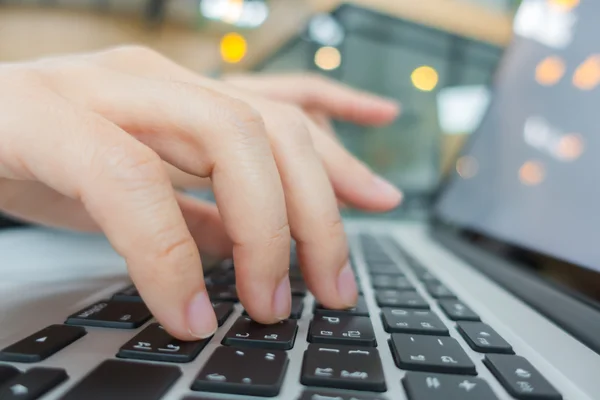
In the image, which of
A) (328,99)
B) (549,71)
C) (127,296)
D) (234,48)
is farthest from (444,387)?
(234,48)

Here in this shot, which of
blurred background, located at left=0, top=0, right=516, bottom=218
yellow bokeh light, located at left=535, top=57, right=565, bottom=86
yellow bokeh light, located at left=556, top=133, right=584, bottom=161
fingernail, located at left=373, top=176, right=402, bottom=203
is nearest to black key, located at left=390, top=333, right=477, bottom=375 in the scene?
fingernail, located at left=373, top=176, right=402, bottom=203

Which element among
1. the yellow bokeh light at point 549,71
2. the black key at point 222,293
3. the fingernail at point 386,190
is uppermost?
the yellow bokeh light at point 549,71

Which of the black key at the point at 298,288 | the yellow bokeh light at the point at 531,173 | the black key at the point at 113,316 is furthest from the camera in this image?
the yellow bokeh light at the point at 531,173

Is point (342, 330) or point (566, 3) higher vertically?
point (566, 3)

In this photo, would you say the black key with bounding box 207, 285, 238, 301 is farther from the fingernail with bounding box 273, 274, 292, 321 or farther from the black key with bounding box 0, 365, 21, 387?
the black key with bounding box 0, 365, 21, 387

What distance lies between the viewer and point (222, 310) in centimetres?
33

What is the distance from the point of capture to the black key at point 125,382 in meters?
0.20

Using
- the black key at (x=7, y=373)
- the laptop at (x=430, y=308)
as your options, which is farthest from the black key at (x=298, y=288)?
the black key at (x=7, y=373)

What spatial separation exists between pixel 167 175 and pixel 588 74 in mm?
486

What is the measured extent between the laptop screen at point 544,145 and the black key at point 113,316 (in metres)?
0.38

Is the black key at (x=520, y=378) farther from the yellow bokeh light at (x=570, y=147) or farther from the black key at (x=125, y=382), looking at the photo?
the yellow bokeh light at (x=570, y=147)

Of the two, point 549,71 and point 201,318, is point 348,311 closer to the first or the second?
point 201,318

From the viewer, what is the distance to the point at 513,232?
1.93ft

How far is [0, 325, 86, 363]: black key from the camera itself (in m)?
0.23
